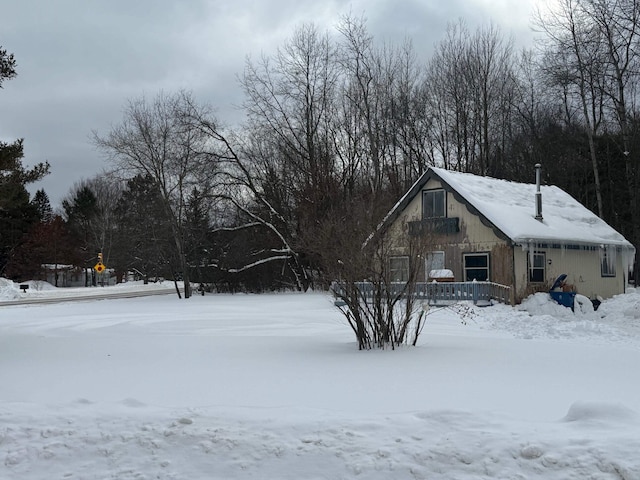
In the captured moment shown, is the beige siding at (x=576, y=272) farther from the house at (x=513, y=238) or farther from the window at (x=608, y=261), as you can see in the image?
the window at (x=608, y=261)

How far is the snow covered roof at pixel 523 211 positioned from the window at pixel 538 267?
772 mm

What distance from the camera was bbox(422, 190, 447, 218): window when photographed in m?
24.9

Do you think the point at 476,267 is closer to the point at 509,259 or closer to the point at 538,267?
the point at 509,259

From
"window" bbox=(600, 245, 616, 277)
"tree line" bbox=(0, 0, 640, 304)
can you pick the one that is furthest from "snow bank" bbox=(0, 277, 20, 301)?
"window" bbox=(600, 245, 616, 277)

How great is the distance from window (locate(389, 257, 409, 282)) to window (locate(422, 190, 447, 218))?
11.8m

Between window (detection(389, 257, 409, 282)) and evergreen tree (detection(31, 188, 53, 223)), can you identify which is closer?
window (detection(389, 257, 409, 282))

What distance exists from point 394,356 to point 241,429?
491cm

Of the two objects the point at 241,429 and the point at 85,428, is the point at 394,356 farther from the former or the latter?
the point at 85,428

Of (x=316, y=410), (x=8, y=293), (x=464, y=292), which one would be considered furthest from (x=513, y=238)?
(x=8, y=293)

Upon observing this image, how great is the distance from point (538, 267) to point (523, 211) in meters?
2.64

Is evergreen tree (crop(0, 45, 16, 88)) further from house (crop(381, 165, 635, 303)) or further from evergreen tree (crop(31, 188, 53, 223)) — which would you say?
evergreen tree (crop(31, 188, 53, 223))

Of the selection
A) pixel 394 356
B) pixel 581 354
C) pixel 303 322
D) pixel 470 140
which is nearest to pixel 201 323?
pixel 303 322

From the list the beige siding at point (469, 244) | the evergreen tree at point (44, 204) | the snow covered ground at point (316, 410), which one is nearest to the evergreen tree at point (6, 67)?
the snow covered ground at point (316, 410)

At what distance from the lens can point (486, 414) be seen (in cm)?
593
